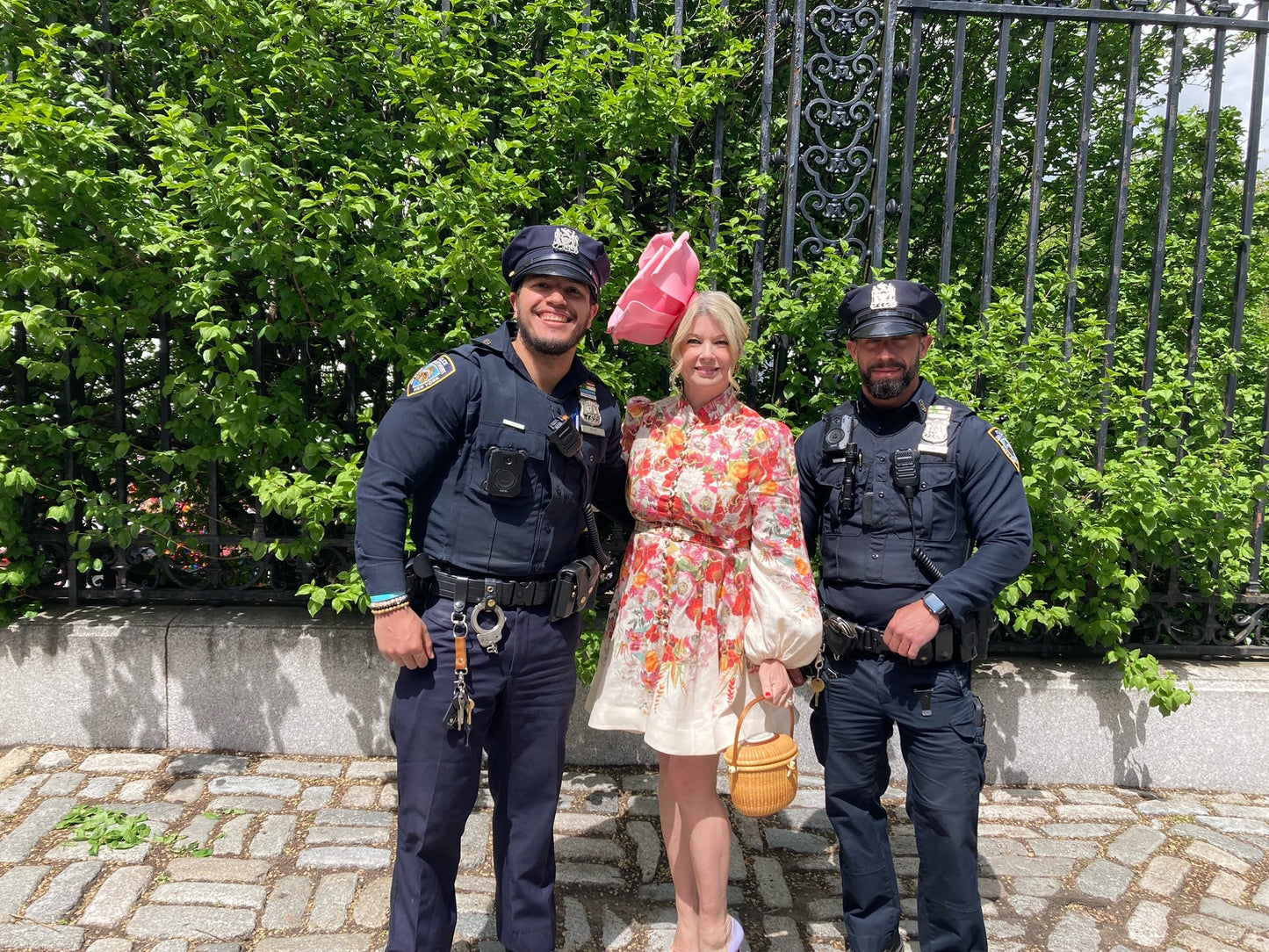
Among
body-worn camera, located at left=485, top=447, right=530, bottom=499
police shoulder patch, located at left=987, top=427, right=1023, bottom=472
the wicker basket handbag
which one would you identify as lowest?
the wicker basket handbag

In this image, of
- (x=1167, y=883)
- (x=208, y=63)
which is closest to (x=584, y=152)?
(x=208, y=63)

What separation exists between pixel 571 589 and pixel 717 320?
1021 mm

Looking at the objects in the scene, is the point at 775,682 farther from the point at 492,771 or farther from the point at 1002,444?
the point at 1002,444

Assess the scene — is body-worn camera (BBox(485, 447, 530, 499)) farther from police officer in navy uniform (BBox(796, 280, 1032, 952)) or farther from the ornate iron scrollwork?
the ornate iron scrollwork

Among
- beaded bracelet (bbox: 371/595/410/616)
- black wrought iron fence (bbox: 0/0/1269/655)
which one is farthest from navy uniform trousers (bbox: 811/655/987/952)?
black wrought iron fence (bbox: 0/0/1269/655)

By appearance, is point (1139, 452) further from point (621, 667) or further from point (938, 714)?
point (621, 667)

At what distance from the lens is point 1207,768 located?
4.49 m

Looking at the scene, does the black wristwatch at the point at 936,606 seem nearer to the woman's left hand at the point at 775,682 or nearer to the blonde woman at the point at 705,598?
the blonde woman at the point at 705,598

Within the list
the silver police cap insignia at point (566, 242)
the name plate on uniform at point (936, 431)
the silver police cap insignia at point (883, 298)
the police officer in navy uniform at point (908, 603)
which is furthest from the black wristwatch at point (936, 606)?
the silver police cap insignia at point (566, 242)

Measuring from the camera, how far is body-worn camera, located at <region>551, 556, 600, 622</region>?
9.39 ft

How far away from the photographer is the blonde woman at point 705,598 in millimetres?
2861

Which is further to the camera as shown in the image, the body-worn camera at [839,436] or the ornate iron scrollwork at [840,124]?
the ornate iron scrollwork at [840,124]

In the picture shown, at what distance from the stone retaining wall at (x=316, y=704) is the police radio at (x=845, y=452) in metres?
2.01

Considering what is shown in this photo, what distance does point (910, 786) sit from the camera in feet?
9.80
